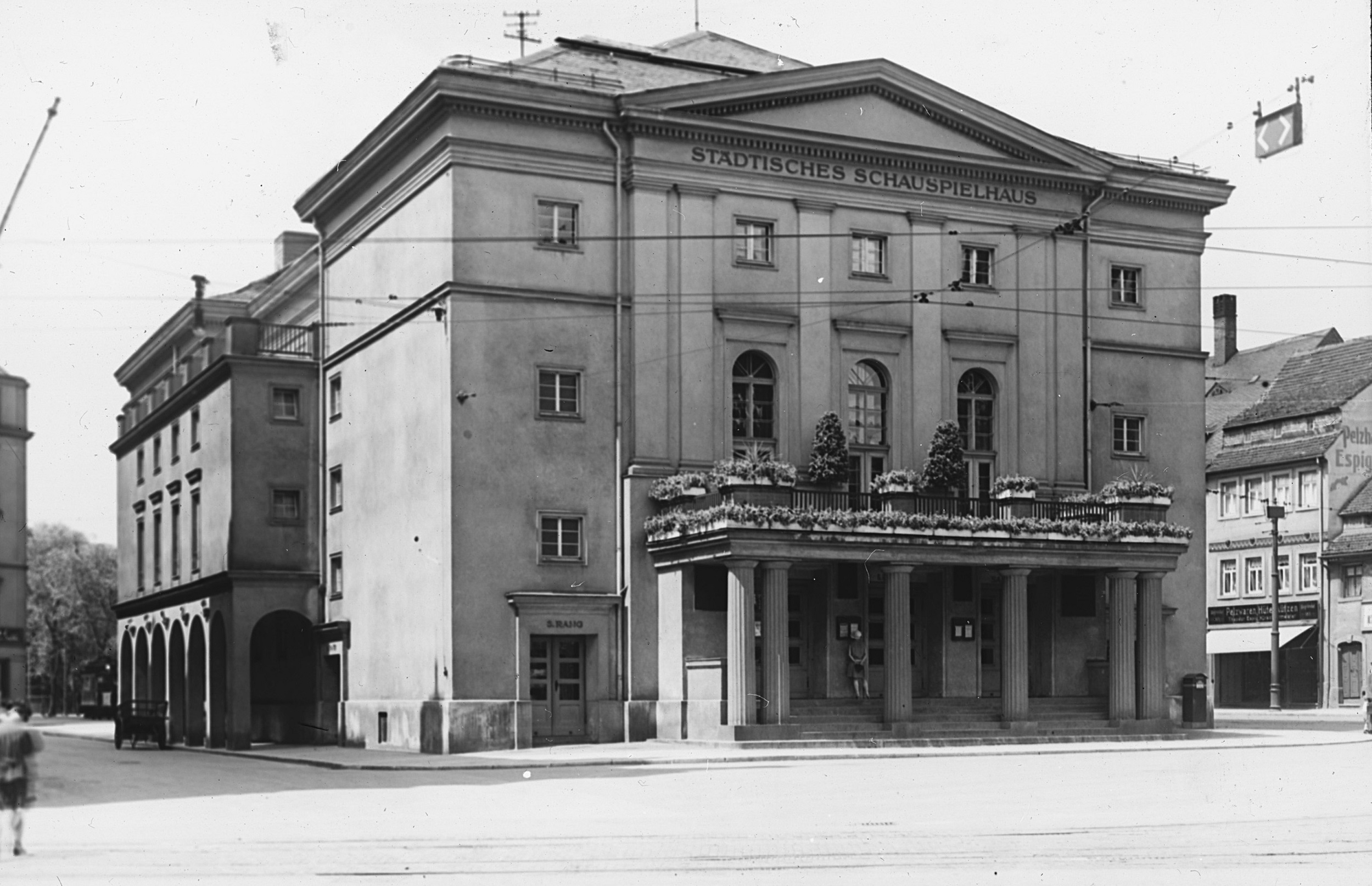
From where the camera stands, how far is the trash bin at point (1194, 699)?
4712 cm

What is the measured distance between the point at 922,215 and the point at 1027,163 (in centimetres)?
350

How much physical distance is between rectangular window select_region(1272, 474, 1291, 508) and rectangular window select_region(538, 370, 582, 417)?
132 feet

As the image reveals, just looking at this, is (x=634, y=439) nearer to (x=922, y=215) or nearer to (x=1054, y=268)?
(x=922, y=215)

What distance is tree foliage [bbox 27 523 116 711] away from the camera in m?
64.8

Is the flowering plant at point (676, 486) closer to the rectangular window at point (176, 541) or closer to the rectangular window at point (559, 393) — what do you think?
the rectangular window at point (559, 393)

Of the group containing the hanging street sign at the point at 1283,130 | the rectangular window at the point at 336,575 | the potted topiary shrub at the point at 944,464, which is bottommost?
the rectangular window at the point at 336,575

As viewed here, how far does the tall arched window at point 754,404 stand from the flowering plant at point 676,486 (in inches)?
88.3

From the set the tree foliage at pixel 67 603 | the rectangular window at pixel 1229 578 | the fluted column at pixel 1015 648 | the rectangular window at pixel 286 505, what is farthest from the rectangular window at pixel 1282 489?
the tree foliage at pixel 67 603

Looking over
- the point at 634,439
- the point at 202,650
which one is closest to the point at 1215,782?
the point at 634,439

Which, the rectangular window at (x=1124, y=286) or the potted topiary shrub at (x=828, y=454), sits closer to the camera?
the potted topiary shrub at (x=828, y=454)

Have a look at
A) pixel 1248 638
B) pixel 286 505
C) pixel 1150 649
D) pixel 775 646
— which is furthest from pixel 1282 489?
pixel 286 505

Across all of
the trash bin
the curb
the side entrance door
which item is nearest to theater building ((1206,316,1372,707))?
the trash bin

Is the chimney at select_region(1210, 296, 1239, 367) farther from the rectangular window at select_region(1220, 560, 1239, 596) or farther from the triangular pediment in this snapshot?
the triangular pediment

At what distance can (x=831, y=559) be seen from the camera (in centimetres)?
4000
